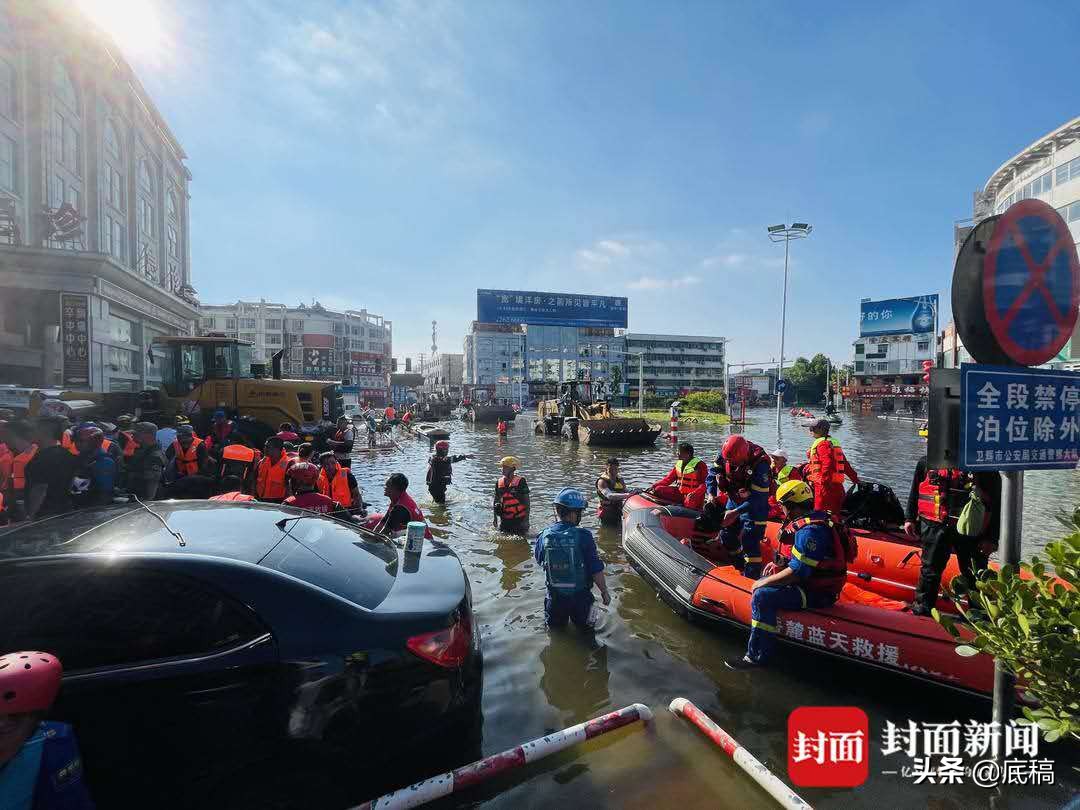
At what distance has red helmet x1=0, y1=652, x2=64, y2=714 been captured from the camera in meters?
1.47

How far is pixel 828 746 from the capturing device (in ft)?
12.1

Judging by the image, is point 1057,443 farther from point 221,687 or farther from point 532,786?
point 221,687

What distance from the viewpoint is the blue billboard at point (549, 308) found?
4488 centimetres

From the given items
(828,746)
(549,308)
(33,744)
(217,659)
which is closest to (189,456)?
(217,659)

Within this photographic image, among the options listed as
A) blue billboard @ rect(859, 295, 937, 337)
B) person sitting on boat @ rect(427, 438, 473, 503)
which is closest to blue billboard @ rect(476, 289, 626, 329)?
person sitting on boat @ rect(427, 438, 473, 503)

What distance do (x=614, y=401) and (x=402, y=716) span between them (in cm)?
8214

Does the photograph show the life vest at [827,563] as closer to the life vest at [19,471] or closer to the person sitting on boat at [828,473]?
the person sitting on boat at [828,473]

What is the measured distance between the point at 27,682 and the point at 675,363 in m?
112

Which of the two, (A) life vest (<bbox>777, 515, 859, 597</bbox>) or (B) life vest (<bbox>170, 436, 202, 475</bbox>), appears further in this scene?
(B) life vest (<bbox>170, 436, 202, 475</bbox>)

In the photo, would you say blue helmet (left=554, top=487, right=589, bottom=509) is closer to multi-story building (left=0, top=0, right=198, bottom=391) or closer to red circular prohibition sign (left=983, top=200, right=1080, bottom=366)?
red circular prohibition sign (left=983, top=200, right=1080, bottom=366)

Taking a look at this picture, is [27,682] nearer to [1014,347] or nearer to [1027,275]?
[1014,347]

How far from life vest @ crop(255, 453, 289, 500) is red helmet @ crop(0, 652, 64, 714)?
18.8 feet

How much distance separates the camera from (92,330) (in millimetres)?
22250

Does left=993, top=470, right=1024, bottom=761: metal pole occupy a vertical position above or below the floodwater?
above
